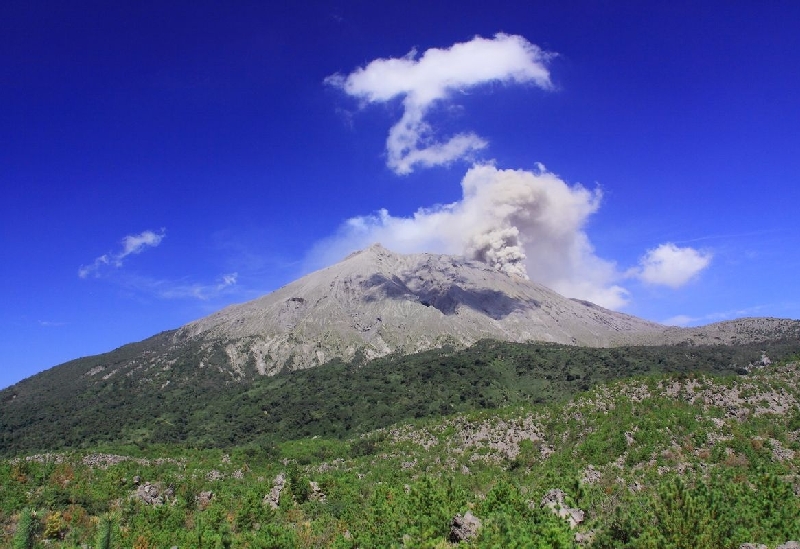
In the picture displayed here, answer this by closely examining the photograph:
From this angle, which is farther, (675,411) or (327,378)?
(327,378)

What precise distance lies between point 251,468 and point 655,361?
→ 409 feet

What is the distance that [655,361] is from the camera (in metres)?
151

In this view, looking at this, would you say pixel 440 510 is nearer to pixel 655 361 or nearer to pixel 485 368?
pixel 485 368

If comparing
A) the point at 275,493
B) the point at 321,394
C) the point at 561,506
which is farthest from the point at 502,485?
the point at 321,394

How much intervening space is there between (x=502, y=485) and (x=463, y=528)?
243 inches

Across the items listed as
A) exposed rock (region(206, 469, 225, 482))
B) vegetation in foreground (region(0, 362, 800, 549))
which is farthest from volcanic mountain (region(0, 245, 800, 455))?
exposed rock (region(206, 469, 225, 482))

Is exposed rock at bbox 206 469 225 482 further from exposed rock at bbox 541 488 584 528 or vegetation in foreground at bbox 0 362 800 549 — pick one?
exposed rock at bbox 541 488 584 528

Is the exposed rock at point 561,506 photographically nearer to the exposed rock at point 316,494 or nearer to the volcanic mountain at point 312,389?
the exposed rock at point 316,494

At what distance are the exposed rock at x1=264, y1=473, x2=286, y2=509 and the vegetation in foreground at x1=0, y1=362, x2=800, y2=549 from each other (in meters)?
0.27

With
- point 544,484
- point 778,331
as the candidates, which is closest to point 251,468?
point 544,484

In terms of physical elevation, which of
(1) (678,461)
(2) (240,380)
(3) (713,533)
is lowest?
(1) (678,461)

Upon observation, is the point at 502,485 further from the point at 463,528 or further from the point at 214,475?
the point at 214,475

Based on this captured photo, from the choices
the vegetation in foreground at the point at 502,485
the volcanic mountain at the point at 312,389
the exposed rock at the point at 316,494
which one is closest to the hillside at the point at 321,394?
the volcanic mountain at the point at 312,389

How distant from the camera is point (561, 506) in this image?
30484 millimetres
